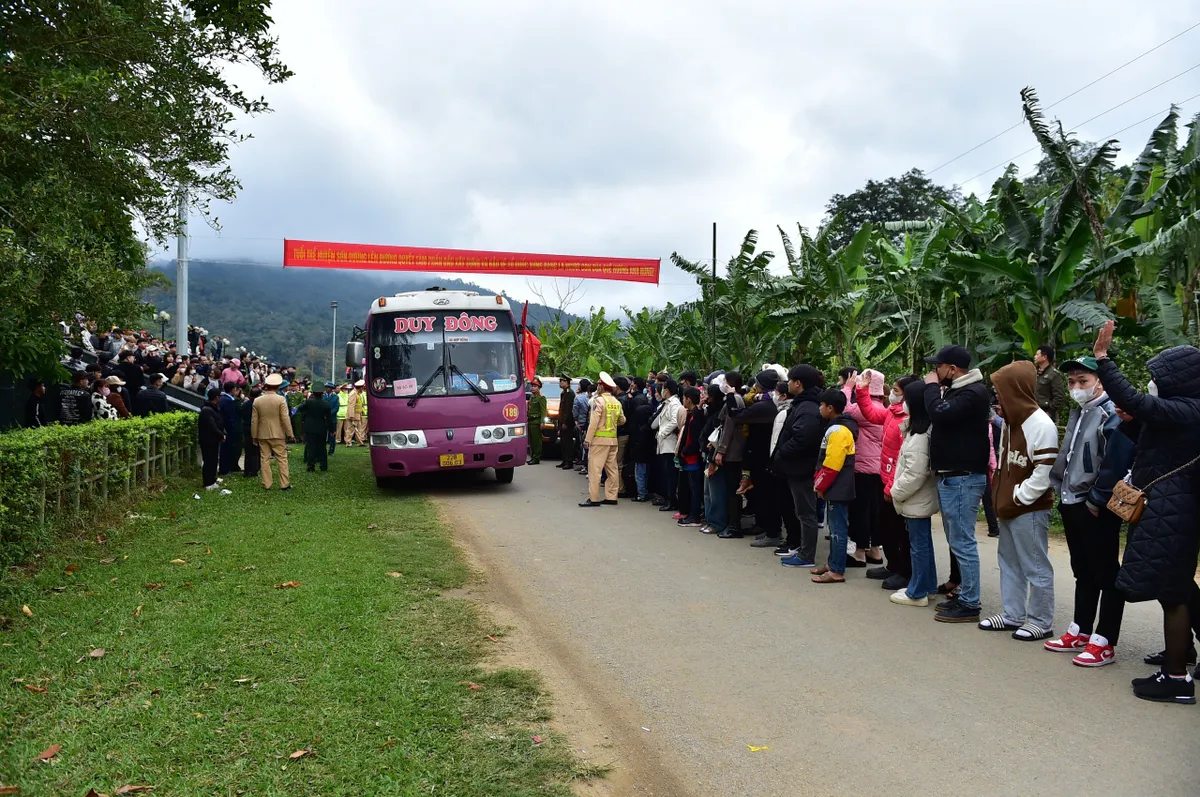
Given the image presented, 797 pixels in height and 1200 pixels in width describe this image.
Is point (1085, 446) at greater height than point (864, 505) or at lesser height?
greater

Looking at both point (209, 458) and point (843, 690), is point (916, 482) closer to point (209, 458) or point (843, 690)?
point (843, 690)

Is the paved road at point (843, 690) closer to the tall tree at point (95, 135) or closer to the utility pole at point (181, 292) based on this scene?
the tall tree at point (95, 135)

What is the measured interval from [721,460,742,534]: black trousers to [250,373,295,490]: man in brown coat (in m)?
7.05

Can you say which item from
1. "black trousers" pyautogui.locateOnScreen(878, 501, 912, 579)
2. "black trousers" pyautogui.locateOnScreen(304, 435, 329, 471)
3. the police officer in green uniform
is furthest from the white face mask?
the police officer in green uniform

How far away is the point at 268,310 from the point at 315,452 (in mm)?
111871

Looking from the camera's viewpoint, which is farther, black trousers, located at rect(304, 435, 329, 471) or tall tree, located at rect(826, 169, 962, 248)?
tall tree, located at rect(826, 169, 962, 248)

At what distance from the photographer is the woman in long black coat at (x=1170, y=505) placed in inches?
196

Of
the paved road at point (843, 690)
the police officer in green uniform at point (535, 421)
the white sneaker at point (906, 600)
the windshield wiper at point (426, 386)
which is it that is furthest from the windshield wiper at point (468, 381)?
the white sneaker at point (906, 600)

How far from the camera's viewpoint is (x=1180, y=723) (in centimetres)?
474

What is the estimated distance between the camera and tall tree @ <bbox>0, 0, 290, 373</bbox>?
7816 mm

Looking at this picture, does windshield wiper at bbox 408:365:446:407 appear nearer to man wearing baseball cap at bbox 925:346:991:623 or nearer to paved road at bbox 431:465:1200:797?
paved road at bbox 431:465:1200:797

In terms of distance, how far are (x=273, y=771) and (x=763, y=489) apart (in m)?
7.05

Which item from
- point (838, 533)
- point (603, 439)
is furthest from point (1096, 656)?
point (603, 439)

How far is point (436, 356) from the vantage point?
547 inches
